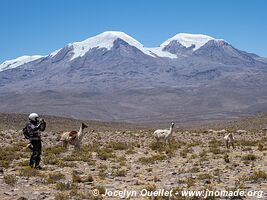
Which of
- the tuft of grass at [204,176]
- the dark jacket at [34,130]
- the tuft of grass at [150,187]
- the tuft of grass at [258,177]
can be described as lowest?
the tuft of grass at [150,187]

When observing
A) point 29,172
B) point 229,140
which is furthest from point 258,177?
point 229,140

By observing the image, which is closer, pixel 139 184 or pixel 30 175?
pixel 139 184

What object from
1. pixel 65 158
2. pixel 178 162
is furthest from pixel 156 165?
pixel 65 158

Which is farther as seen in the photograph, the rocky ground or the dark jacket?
the dark jacket

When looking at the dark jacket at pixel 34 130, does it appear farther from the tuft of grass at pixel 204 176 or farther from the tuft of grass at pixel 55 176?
the tuft of grass at pixel 204 176

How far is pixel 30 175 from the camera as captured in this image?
47.2 feet

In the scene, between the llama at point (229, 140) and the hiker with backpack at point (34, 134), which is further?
the llama at point (229, 140)

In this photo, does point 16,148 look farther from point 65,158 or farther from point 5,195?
point 5,195

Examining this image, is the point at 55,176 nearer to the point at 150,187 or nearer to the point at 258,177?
the point at 150,187

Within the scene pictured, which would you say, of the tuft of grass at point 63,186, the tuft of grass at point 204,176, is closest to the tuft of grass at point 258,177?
the tuft of grass at point 204,176

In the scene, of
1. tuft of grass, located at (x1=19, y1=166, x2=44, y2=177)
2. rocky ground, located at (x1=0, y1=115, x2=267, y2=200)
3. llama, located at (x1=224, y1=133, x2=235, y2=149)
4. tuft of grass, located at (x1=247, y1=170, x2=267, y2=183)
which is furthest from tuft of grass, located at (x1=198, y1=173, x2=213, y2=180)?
llama, located at (x1=224, y1=133, x2=235, y2=149)

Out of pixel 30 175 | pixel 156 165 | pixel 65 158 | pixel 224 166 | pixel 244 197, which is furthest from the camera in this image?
pixel 65 158

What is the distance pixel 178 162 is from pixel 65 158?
4515mm

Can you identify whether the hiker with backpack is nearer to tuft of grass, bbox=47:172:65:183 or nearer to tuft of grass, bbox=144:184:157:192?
tuft of grass, bbox=47:172:65:183
